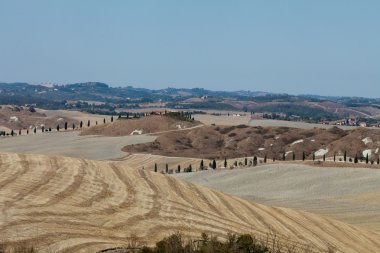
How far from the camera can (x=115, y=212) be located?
135ft

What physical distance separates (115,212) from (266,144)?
496ft

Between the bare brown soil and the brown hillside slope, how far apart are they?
108 metres

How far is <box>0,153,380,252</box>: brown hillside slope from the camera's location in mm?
34906

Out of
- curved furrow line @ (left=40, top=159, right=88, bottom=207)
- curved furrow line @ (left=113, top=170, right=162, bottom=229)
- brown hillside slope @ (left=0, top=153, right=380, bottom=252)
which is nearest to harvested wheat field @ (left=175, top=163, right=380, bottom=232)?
brown hillside slope @ (left=0, top=153, right=380, bottom=252)

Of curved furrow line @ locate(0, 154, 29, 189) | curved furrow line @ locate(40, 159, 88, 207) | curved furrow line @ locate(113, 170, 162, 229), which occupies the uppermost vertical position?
curved furrow line @ locate(0, 154, 29, 189)

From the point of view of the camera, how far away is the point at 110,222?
127 feet

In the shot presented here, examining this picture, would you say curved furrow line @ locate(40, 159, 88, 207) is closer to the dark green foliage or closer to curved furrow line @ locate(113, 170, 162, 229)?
curved furrow line @ locate(113, 170, 162, 229)

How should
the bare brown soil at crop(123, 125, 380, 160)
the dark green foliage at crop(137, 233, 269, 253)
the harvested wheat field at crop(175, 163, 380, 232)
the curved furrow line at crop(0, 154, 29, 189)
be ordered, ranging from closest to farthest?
the dark green foliage at crop(137, 233, 269, 253) → the curved furrow line at crop(0, 154, 29, 189) → the harvested wheat field at crop(175, 163, 380, 232) → the bare brown soil at crop(123, 125, 380, 160)

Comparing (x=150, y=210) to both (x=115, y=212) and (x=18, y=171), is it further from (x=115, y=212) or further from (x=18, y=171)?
(x=18, y=171)

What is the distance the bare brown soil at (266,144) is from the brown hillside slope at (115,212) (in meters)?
108

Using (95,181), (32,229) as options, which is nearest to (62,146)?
(95,181)

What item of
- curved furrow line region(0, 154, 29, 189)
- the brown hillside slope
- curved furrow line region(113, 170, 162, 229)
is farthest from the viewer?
curved furrow line region(0, 154, 29, 189)

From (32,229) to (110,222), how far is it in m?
5.90

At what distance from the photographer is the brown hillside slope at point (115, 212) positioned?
34906mm
